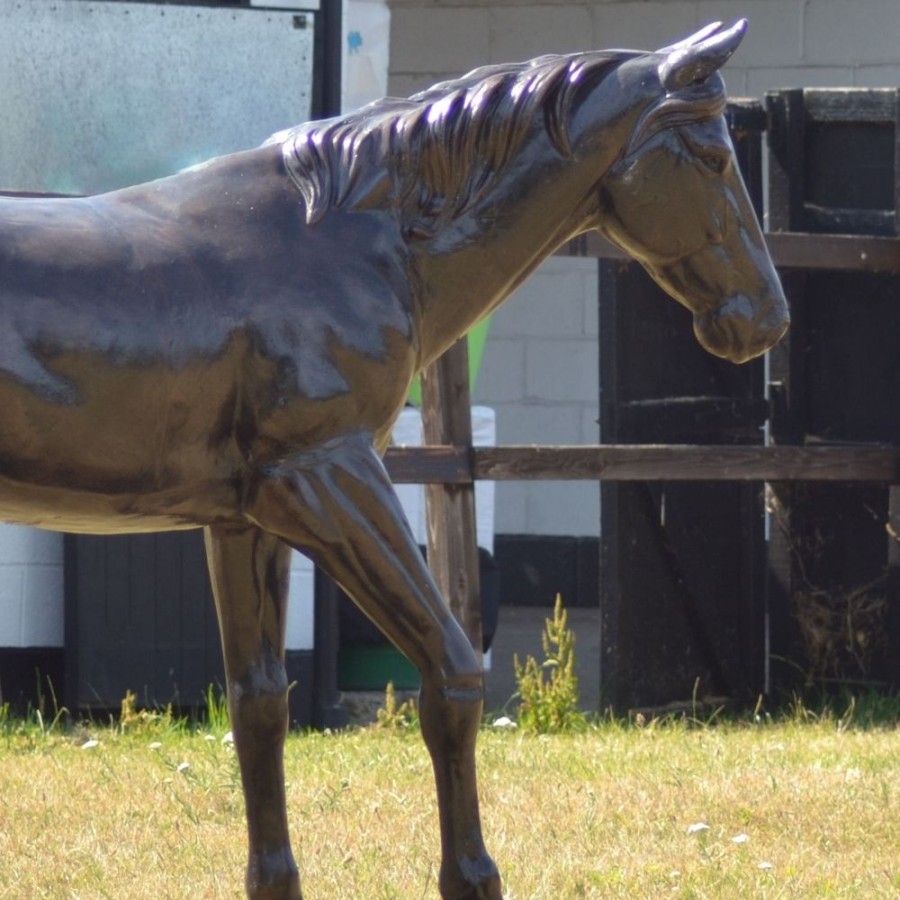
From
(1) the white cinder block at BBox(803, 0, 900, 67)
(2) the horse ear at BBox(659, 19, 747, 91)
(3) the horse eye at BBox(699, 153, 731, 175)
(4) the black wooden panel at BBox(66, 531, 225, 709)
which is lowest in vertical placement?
(4) the black wooden panel at BBox(66, 531, 225, 709)

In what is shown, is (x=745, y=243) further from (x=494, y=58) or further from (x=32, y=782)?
(x=494, y=58)

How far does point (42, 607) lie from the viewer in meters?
6.00

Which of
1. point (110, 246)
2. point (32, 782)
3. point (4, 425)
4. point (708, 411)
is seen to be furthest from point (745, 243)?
point (708, 411)

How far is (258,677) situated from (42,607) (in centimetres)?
314

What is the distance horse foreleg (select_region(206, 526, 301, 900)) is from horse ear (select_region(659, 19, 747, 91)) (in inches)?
42.3

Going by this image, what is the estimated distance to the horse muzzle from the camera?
3125 mm

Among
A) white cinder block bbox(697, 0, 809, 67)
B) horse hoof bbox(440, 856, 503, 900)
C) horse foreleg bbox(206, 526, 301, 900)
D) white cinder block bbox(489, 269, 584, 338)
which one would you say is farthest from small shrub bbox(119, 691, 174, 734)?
white cinder block bbox(697, 0, 809, 67)

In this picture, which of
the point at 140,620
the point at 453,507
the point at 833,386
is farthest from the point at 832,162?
the point at 140,620

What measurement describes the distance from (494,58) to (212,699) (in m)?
5.10

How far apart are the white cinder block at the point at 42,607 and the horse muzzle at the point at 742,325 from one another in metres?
3.45

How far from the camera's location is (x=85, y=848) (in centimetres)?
410

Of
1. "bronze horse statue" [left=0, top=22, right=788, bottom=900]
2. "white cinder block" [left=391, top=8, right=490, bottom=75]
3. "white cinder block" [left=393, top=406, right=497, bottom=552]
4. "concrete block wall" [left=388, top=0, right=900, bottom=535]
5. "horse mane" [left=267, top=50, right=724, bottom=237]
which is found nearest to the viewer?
"bronze horse statue" [left=0, top=22, right=788, bottom=900]

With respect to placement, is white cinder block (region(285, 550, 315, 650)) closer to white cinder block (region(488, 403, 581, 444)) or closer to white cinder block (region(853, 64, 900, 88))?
white cinder block (region(488, 403, 581, 444))

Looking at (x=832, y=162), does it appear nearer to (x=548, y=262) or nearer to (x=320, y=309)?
(x=548, y=262)
